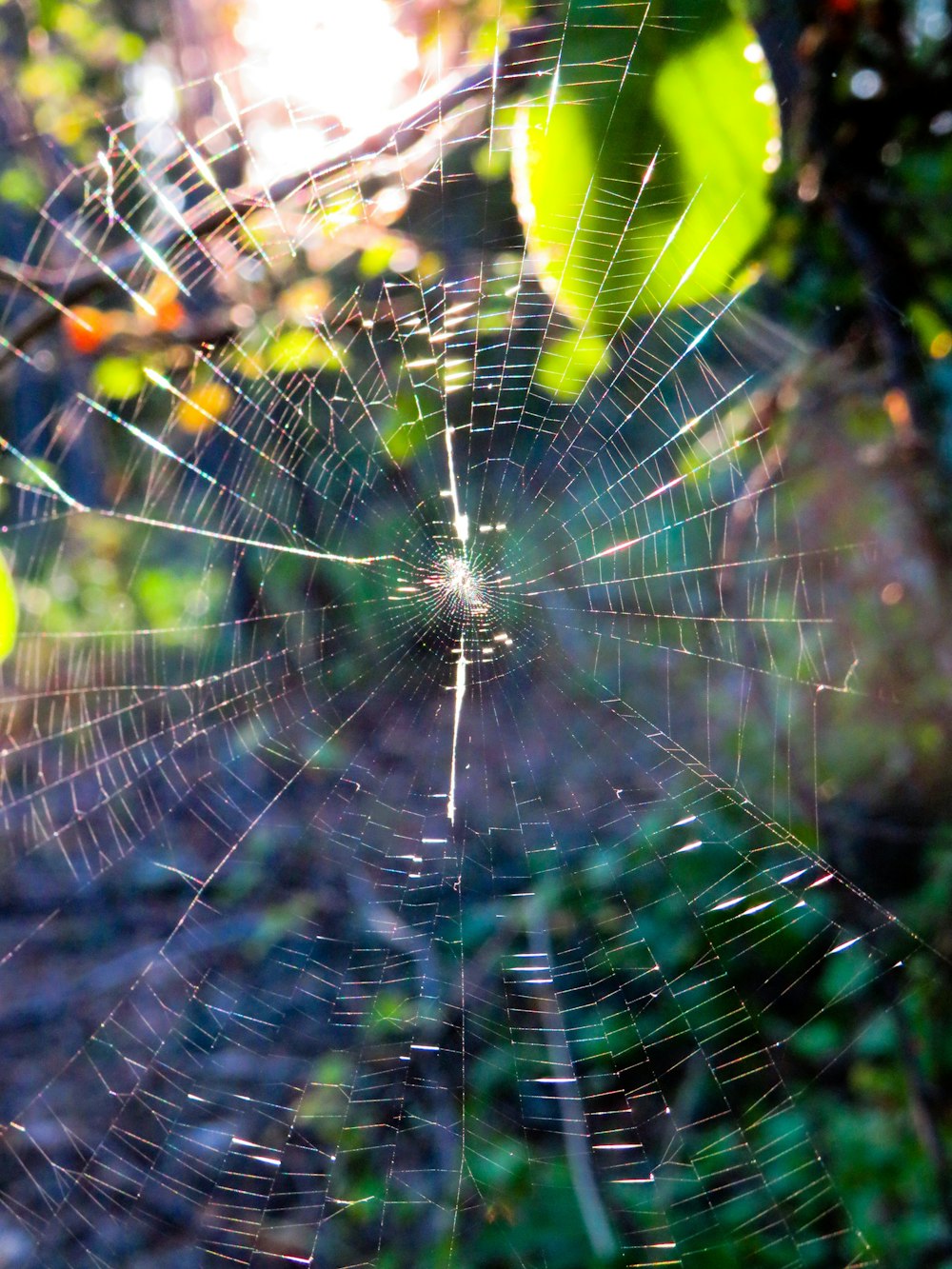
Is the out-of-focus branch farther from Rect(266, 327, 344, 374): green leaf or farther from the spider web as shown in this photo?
Rect(266, 327, 344, 374): green leaf

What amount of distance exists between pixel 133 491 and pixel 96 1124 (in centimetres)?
479

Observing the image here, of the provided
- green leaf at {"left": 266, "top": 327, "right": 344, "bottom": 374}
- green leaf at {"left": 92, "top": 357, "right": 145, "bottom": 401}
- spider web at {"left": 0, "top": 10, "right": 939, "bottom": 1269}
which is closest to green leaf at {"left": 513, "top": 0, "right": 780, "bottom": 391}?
spider web at {"left": 0, "top": 10, "right": 939, "bottom": 1269}

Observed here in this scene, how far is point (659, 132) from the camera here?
163 cm

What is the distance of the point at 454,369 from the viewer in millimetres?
2963

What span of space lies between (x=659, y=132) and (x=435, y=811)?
9.90 feet

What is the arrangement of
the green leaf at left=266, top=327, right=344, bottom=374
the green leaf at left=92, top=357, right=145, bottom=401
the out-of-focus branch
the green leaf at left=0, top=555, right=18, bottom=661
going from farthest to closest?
1. the green leaf at left=92, top=357, right=145, bottom=401
2. the green leaf at left=266, top=327, right=344, bottom=374
3. the out-of-focus branch
4. the green leaf at left=0, top=555, right=18, bottom=661

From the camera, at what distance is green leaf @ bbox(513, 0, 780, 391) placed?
5.21 feet

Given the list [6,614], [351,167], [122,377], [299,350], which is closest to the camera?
[6,614]

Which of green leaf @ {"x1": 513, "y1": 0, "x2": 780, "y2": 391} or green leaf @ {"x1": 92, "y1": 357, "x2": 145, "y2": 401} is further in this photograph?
green leaf @ {"x1": 92, "y1": 357, "x2": 145, "y2": 401}

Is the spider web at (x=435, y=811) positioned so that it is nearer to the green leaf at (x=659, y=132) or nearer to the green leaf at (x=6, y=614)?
the green leaf at (x=659, y=132)

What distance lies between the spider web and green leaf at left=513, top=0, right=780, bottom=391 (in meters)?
0.07

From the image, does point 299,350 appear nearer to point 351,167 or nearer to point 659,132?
point 351,167

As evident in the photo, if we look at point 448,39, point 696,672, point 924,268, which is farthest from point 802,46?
point 696,672

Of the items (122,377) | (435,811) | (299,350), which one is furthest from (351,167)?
(435,811)
